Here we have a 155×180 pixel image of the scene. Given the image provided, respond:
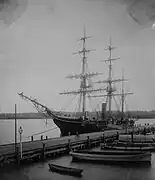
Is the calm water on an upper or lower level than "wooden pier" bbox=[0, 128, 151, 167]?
lower

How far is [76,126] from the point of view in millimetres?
32906

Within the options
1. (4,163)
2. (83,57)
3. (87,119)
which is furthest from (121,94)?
(4,163)

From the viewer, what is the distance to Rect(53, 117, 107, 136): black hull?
32875mm

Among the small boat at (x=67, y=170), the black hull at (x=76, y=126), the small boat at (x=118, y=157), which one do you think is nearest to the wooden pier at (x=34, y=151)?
the small boat at (x=67, y=170)

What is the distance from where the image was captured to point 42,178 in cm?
1113

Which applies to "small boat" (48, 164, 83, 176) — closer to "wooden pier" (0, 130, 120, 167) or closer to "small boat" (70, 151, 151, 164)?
"wooden pier" (0, 130, 120, 167)

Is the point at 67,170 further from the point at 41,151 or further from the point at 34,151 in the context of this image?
the point at 41,151

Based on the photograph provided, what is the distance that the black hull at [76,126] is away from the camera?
108ft

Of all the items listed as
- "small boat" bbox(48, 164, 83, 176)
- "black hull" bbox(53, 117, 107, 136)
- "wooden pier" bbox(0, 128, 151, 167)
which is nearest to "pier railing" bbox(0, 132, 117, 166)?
"wooden pier" bbox(0, 128, 151, 167)

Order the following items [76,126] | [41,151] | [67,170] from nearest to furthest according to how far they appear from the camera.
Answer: [67,170], [41,151], [76,126]

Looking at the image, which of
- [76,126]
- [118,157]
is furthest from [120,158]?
[76,126]

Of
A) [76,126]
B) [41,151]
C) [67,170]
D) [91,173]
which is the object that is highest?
[41,151]

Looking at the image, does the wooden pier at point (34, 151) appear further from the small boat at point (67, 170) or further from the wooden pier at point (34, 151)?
the small boat at point (67, 170)

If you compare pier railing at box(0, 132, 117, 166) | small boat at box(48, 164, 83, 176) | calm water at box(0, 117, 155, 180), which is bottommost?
calm water at box(0, 117, 155, 180)
